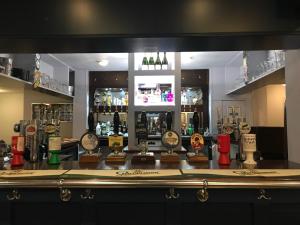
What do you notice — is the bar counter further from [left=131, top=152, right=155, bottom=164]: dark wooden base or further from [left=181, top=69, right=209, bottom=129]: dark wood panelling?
[left=181, top=69, right=209, bottom=129]: dark wood panelling

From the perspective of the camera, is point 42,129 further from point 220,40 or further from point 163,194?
point 220,40

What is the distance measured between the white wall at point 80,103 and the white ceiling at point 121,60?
0.93 feet

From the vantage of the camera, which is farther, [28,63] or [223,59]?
[223,59]

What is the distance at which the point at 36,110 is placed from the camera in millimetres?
6020

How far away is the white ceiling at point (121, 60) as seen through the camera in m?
5.41

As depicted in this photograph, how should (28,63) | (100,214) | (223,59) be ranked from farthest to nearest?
(223,59) < (28,63) < (100,214)

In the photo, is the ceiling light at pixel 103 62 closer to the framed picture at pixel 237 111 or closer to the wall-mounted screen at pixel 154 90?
the wall-mounted screen at pixel 154 90

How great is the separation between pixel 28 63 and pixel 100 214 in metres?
3.23

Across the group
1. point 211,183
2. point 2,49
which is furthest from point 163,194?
point 2,49

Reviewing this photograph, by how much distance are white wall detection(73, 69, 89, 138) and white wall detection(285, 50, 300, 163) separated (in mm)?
5076

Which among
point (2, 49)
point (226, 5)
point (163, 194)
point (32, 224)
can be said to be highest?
point (226, 5)

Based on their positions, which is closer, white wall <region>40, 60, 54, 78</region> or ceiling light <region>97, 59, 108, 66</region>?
white wall <region>40, 60, 54, 78</region>

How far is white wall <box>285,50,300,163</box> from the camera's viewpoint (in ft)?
7.32

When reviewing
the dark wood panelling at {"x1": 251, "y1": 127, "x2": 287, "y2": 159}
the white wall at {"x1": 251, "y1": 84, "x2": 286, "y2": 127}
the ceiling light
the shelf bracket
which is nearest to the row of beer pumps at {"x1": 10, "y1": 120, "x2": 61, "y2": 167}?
the shelf bracket
